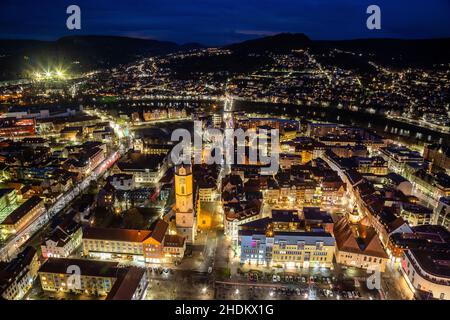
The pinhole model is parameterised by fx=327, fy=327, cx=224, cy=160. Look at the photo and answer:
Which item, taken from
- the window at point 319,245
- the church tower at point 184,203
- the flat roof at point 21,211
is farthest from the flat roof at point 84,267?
the window at point 319,245

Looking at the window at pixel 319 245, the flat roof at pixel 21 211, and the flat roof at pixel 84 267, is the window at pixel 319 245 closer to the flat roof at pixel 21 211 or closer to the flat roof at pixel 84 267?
the flat roof at pixel 84 267

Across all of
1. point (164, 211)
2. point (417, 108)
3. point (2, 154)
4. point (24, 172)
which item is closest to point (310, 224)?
point (164, 211)

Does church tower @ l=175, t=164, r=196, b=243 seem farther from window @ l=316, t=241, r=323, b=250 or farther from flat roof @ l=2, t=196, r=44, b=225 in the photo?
flat roof @ l=2, t=196, r=44, b=225

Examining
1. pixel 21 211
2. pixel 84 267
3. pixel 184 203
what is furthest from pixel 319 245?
pixel 21 211

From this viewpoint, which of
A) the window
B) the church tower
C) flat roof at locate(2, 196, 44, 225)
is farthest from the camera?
flat roof at locate(2, 196, 44, 225)

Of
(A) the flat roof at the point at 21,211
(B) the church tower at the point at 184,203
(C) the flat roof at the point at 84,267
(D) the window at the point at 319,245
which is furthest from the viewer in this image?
(A) the flat roof at the point at 21,211

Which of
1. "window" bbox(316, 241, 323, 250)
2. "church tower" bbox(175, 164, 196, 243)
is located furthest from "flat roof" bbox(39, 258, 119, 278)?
"window" bbox(316, 241, 323, 250)

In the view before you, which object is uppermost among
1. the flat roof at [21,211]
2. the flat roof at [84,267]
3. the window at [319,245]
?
the flat roof at [21,211]
